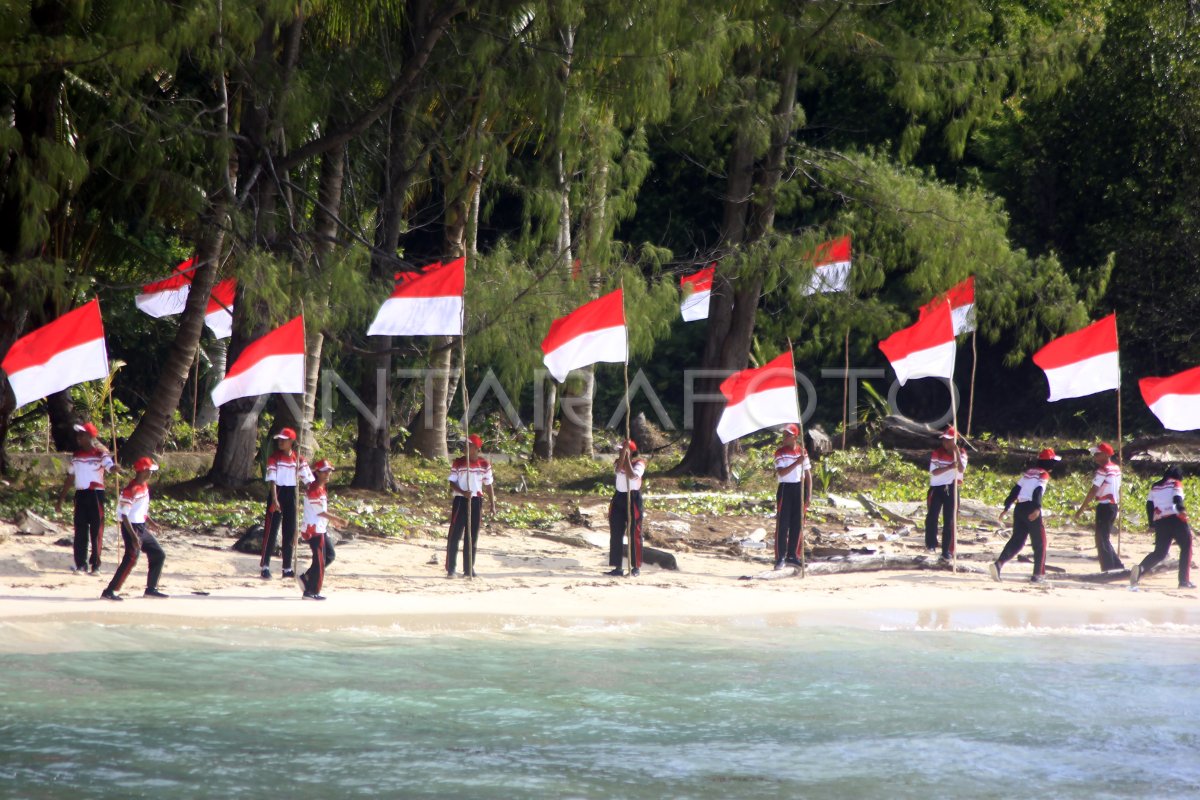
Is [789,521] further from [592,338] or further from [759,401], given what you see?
[592,338]

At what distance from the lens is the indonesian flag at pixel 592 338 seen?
14531 millimetres

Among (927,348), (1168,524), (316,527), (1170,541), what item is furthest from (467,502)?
(1170,541)

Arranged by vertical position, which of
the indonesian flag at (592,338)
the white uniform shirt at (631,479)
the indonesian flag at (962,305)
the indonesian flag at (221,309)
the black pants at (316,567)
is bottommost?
the black pants at (316,567)

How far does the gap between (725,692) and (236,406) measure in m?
9.55

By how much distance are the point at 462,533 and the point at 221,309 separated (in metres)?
5.76

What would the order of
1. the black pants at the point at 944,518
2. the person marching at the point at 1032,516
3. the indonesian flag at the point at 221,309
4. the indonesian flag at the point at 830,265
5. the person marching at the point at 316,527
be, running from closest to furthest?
the person marching at the point at 316,527 < the person marching at the point at 1032,516 < the black pants at the point at 944,518 < the indonesian flag at the point at 221,309 < the indonesian flag at the point at 830,265

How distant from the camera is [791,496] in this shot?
1559cm

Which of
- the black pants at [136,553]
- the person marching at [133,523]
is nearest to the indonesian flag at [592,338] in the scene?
the person marching at [133,523]

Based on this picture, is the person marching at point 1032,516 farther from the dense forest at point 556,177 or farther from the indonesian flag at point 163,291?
the indonesian flag at point 163,291

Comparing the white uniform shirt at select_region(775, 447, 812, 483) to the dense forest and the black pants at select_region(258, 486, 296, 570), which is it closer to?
the dense forest

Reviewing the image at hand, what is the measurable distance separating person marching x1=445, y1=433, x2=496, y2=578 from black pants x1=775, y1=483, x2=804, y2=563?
3.12 m

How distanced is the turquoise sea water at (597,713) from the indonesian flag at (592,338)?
2.73 m

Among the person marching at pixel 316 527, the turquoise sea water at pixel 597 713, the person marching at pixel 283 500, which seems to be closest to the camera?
the turquoise sea water at pixel 597 713

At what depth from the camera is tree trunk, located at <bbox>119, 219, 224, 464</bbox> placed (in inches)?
696
